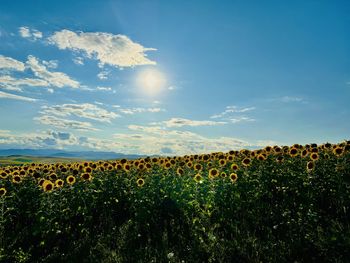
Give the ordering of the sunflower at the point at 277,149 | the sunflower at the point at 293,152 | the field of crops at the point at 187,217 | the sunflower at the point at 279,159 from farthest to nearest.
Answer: the sunflower at the point at 277,149 < the sunflower at the point at 293,152 < the sunflower at the point at 279,159 < the field of crops at the point at 187,217

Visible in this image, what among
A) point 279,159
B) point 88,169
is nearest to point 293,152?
point 279,159

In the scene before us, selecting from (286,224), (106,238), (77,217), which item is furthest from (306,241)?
(77,217)

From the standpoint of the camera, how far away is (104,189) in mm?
11156

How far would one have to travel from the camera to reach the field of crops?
23.1 ft

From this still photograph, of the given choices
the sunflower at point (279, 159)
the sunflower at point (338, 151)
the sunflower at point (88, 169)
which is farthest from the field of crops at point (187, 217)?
the sunflower at point (88, 169)

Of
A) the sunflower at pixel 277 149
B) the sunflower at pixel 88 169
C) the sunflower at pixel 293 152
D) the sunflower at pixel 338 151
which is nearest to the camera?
the sunflower at pixel 338 151

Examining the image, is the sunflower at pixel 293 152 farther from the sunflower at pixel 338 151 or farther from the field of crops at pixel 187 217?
the sunflower at pixel 338 151

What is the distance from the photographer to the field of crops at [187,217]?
7055mm

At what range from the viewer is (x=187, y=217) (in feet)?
29.8

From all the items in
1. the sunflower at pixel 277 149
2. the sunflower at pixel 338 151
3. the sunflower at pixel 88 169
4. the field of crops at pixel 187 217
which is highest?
the sunflower at pixel 277 149

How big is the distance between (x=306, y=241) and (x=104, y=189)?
6.61 m

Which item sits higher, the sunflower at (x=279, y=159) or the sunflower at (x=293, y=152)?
the sunflower at (x=293, y=152)

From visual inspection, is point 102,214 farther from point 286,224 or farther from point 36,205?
point 286,224

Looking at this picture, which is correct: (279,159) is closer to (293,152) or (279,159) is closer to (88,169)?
(293,152)
